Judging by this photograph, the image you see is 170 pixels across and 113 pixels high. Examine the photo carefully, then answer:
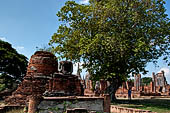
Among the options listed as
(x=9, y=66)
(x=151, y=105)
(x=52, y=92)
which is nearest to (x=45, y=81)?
(x=52, y=92)

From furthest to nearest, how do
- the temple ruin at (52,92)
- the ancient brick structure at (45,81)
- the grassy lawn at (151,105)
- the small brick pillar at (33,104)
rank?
the ancient brick structure at (45,81), the grassy lawn at (151,105), the temple ruin at (52,92), the small brick pillar at (33,104)

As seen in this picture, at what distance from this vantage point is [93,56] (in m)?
15.6

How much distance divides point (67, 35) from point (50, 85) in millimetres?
6011

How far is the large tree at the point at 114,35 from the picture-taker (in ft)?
46.6

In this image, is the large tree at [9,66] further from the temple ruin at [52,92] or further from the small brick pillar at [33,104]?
the small brick pillar at [33,104]

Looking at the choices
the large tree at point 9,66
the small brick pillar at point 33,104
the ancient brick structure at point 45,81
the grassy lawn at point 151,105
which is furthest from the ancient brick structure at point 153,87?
the small brick pillar at point 33,104

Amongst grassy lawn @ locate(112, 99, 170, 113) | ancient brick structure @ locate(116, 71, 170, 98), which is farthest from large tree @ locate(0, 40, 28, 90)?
grassy lawn @ locate(112, 99, 170, 113)

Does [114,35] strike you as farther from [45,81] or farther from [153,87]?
[153,87]

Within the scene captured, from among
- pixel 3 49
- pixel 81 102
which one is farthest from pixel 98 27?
pixel 3 49

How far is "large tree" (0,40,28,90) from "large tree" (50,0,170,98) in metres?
12.9

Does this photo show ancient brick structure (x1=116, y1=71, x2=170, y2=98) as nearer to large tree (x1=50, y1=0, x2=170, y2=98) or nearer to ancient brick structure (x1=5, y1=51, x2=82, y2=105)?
large tree (x1=50, y1=0, x2=170, y2=98)

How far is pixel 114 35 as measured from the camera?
1410 cm

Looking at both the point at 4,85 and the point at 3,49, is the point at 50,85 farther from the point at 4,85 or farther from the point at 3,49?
the point at 4,85

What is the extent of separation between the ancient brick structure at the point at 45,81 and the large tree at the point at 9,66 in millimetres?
13882
